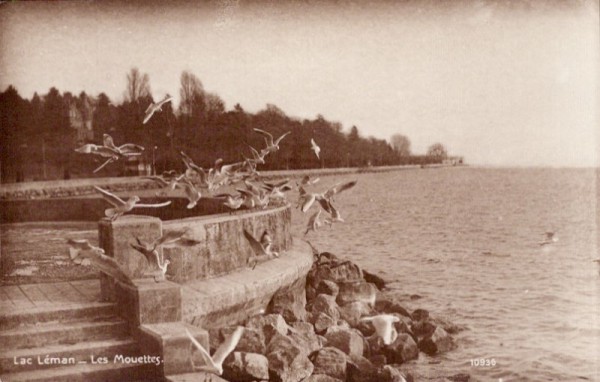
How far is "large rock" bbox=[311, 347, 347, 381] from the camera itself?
7.20m

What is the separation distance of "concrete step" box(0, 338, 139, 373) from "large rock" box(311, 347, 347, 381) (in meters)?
2.38

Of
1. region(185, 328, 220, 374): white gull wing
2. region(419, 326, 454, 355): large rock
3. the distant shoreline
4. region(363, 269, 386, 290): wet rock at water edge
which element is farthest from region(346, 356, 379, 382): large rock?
region(363, 269, 386, 290): wet rock at water edge

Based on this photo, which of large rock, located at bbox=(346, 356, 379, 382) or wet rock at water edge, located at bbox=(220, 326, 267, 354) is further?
large rock, located at bbox=(346, 356, 379, 382)

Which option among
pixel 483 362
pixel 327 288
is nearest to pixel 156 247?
pixel 327 288

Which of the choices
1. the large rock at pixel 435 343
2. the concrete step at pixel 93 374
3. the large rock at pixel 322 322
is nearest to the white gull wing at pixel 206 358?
the concrete step at pixel 93 374

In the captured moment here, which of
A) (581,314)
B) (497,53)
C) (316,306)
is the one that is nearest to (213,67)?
(316,306)

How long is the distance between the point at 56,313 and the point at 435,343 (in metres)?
5.78

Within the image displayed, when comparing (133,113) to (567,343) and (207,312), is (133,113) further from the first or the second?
(567,343)

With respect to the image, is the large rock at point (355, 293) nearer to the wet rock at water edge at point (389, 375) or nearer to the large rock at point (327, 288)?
the large rock at point (327, 288)

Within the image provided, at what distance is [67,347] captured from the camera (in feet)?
18.1

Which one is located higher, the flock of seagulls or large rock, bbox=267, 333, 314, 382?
the flock of seagulls

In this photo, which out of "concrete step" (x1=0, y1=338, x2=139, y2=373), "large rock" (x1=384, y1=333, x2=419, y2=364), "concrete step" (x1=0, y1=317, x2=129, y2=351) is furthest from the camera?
"large rock" (x1=384, y1=333, x2=419, y2=364)

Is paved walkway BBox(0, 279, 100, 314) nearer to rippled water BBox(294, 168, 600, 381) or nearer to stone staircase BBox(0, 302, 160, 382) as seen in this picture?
stone staircase BBox(0, 302, 160, 382)

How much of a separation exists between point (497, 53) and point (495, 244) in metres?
10.9
